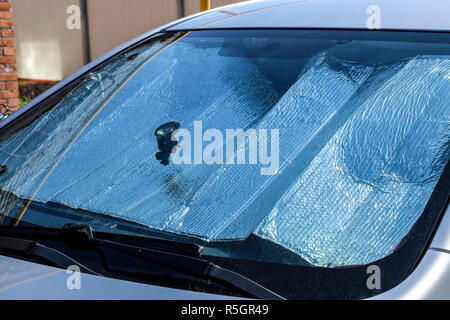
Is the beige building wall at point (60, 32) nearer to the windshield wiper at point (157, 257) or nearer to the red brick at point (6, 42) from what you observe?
the red brick at point (6, 42)

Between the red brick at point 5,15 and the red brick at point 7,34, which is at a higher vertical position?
the red brick at point 5,15

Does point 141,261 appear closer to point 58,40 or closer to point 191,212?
point 191,212

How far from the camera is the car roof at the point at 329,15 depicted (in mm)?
1759

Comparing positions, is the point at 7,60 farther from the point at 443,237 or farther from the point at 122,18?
the point at 443,237

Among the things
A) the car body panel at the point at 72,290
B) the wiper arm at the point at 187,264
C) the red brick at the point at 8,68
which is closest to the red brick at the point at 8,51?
the red brick at the point at 8,68

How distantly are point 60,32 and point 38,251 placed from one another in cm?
1019

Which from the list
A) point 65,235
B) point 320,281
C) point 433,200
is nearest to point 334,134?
point 433,200

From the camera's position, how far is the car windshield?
58.6 inches

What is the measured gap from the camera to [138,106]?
205cm

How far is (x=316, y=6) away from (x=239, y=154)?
1.95 feet

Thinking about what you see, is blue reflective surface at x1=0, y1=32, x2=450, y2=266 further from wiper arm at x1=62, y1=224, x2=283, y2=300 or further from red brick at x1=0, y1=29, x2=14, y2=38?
red brick at x1=0, y1=29, x2=14, y2=38

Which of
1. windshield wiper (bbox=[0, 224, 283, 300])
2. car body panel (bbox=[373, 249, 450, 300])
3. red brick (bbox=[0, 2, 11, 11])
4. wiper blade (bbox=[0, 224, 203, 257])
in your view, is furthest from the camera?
red brick (bbox=[0, 2, 11, 11])

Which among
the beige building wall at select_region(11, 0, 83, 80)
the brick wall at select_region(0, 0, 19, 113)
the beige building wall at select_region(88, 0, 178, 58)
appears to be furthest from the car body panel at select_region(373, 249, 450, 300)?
the beige building wall at select_region(11, 0, 83, 80)

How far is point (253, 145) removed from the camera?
1.72 metres
